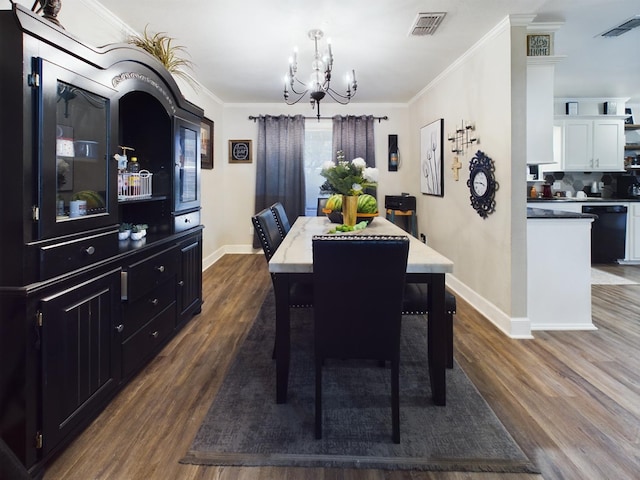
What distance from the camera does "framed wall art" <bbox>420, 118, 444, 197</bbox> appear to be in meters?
4.50

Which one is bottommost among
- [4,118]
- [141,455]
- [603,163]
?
[141,455]

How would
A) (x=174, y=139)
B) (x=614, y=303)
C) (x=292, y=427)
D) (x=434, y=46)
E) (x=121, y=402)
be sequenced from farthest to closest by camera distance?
(x=614, y=303) < (x=434, y=46) < (x=174, y=139) < (x=121, y=402) < (x=292, y=427)

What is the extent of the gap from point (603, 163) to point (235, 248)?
5939 millimetres

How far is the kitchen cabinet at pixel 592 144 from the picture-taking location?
230 inches

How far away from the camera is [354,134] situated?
5.93 m

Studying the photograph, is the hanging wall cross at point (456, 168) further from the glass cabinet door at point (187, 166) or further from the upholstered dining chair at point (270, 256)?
the glass cabinet door at point (187, 166)

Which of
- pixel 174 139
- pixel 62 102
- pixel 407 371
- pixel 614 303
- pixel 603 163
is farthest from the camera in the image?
pixel 603 163

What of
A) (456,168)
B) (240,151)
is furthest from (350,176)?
(240,151)

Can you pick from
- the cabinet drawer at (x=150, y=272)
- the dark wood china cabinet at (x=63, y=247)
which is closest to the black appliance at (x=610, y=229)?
the cabinet drawer at (x=150, y=272)

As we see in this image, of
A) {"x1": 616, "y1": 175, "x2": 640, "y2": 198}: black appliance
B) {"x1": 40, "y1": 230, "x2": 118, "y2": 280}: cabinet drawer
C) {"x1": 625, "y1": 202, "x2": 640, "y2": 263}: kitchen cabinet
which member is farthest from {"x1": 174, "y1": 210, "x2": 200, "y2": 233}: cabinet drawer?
{"x1": 616, "y1": 175, "x2": 640, "y2": 198}: black appliance

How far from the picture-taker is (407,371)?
2352 mm

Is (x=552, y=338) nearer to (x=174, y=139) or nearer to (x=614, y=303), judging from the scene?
(x=614, y=303)

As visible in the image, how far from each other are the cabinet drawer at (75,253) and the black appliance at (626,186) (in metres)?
6.90

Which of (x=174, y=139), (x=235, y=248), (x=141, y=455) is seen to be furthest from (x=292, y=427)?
(x=235, y=248)
